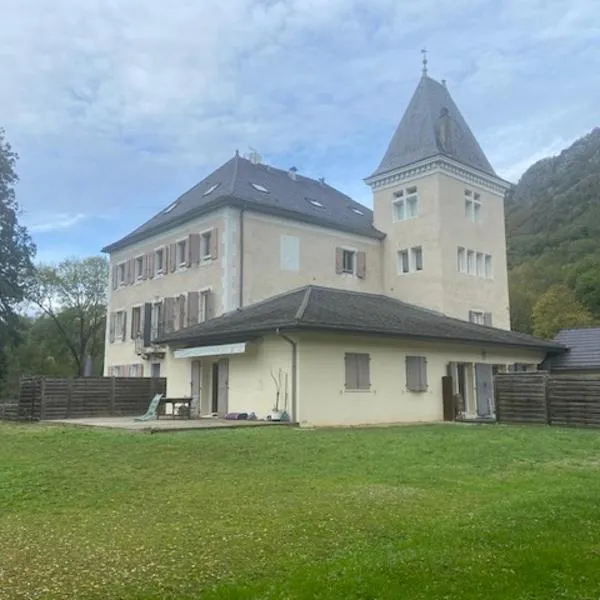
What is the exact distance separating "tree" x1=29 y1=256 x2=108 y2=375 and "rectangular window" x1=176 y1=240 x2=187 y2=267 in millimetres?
23048

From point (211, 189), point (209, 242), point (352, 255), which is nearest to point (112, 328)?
point (211, 189)

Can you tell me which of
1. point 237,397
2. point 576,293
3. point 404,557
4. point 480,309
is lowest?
point 404,557

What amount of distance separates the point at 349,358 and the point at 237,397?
3.74m

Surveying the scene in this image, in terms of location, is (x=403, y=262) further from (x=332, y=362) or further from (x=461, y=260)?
(x=332, y=362)

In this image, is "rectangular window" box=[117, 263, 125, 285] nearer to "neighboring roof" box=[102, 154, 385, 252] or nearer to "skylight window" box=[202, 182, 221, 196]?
"neighboring roof" box=[102, 154, 385, 252]

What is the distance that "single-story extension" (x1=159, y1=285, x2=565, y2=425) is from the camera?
1881 cm

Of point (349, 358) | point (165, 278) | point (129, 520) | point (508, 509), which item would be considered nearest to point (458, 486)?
point (508, 509)

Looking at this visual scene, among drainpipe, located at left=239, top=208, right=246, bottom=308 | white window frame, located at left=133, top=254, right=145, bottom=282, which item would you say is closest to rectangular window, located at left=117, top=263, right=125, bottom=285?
white window frame, located at left=133, top=254, right=145, bottom=282

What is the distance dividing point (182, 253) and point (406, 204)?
11043 mm

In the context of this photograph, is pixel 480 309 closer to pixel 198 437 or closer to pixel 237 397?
pixel 237 397

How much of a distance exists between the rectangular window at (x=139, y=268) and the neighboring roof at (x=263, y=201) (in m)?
1.00

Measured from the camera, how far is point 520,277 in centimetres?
5091

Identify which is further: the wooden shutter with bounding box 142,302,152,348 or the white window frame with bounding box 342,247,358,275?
the white window frame with bounding box 342,247,358,275

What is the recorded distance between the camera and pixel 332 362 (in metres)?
19.3
